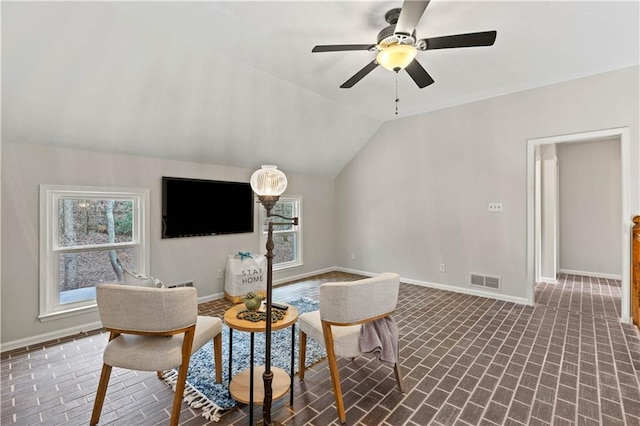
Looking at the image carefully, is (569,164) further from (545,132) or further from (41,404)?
(41,404)

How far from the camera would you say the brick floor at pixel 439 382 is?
1.94 metres

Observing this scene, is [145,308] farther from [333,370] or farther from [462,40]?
[462,40]

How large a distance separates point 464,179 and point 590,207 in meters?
3.30

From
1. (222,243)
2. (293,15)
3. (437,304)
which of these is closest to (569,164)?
(437,304)

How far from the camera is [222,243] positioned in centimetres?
459

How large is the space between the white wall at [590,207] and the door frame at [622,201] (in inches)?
98.5

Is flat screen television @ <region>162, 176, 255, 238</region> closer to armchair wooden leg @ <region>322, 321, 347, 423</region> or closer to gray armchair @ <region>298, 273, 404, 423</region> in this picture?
gray armchair @ <region>298, 273, 404, 423</region>

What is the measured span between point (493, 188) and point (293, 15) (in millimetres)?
3660

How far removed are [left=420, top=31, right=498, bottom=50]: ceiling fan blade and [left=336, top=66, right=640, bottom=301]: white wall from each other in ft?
8.72

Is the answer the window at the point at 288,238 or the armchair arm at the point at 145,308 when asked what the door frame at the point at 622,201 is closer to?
the window at the point at 288,238

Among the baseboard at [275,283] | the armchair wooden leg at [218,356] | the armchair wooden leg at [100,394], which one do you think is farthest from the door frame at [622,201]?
the armchair wooden leg at [100,394]

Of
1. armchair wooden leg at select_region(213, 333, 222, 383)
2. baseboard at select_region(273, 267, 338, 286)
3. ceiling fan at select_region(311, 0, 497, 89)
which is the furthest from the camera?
baseboard at select_region(273, 267, 338, 286)

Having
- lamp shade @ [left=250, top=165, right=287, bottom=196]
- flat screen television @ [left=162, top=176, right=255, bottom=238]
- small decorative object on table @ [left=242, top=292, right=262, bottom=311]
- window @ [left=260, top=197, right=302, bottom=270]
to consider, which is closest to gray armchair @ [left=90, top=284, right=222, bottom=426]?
small decorative object on table @ [left=242, top=292, right=262, bottom=311]

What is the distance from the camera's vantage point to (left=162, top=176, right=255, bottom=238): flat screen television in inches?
157
